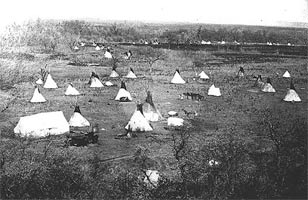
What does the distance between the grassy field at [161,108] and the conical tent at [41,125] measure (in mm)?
677

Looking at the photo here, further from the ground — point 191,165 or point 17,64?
point 17,64

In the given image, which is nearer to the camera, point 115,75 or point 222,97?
point 222,97

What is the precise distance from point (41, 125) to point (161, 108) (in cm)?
1004

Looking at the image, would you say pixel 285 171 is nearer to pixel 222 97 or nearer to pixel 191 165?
pixel 191 165

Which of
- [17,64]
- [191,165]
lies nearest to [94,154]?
[191,165]

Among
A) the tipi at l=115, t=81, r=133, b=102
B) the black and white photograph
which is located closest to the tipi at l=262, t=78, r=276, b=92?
the black and white photograph

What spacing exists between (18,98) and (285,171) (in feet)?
76.4

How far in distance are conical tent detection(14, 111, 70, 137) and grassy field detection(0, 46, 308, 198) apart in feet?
2.22

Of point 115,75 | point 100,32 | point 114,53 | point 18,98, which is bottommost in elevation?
point 18,98

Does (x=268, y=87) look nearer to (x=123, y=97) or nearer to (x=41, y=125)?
(x=123, y=97)

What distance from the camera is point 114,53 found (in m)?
66.2

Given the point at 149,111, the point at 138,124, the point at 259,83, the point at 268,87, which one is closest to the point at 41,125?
the point at 138,124

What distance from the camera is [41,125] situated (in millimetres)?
20625

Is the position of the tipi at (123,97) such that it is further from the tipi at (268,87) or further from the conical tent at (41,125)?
the tipi at (268,87)
